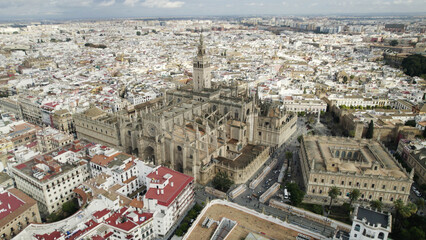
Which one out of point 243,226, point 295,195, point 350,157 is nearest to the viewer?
point 243,226

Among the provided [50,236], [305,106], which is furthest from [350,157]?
[50,236]

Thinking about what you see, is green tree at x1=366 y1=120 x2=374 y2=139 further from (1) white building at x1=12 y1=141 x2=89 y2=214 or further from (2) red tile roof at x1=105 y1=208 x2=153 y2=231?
(1) white building at x1=12 y1=141 x2=89 y2=214

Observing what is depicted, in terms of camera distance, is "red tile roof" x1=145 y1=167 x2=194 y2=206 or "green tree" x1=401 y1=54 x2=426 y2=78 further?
"green tree" x1=401 y1=54 x2=426 y2=78

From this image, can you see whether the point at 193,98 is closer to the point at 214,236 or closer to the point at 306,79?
the point at 214,236

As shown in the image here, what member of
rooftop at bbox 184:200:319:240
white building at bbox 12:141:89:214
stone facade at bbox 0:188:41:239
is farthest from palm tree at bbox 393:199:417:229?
stone facade at bbox 0:188:41:239

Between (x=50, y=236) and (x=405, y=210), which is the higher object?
(x=405, y=210)

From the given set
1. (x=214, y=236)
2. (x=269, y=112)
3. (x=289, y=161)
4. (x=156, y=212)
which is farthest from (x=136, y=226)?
(x=269, y=112)

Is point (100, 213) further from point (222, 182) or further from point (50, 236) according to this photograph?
point (222, 182)
